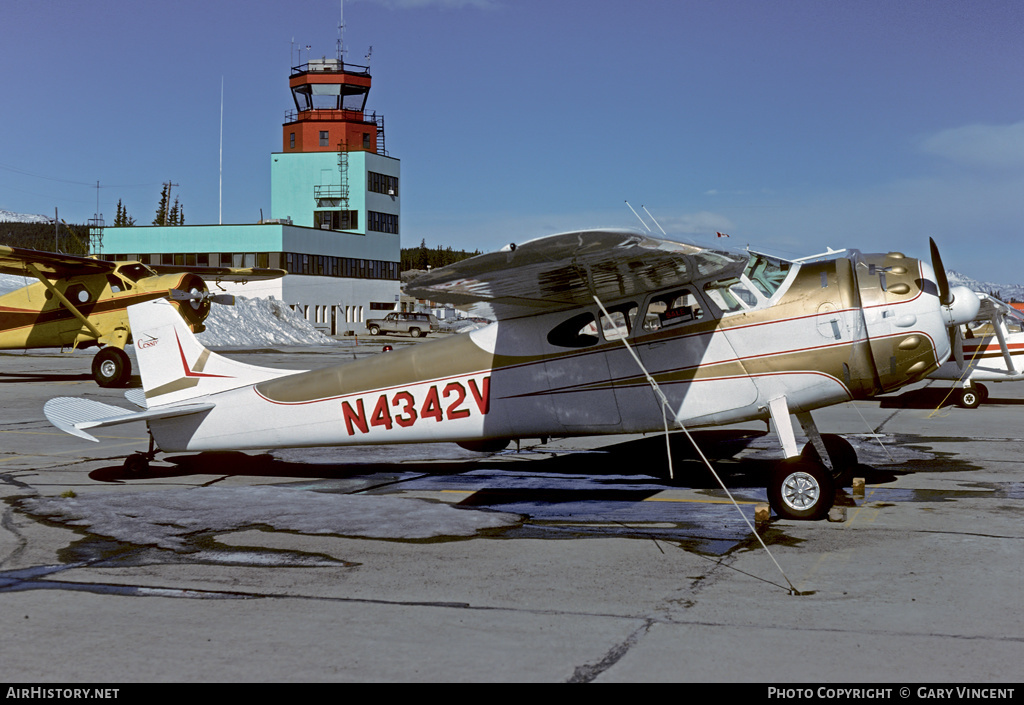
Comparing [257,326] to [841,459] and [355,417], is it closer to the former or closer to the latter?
[355,417]

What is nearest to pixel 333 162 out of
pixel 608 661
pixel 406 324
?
pixel 406 324

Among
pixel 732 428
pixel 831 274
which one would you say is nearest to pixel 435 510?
pixel 831 274

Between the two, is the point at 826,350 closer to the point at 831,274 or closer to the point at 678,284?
the point at 831,274

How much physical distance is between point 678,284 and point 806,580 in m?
3.56

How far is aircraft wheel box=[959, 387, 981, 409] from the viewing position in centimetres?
1956

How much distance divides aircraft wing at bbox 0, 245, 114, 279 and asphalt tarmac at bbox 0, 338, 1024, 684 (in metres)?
12.8

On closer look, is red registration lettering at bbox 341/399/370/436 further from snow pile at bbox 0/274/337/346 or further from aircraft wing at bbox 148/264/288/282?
snow pile at bbox 0/274/337/346

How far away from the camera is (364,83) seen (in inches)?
3415

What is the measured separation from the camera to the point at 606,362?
30.0 feet

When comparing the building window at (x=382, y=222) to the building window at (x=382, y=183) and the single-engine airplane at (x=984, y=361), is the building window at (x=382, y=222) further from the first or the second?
the single-engine airplane at (x=984, y=361)

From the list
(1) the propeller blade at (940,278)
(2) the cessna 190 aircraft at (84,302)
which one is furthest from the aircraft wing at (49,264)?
(1) the propeller blade at (940,278)

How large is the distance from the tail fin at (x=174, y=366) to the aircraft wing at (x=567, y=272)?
3.16m

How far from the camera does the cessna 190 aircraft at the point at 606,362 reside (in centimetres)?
812

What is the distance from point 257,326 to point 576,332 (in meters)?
55.5
